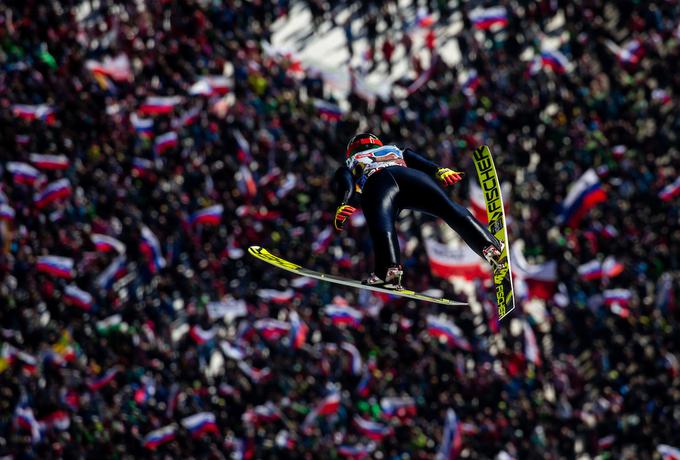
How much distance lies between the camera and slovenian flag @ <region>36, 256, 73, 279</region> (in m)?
33.2

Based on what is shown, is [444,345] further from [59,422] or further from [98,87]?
[98,87]

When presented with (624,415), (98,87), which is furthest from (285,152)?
(624,415)

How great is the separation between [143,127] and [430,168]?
2316 centimetres

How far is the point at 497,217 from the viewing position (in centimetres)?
1288

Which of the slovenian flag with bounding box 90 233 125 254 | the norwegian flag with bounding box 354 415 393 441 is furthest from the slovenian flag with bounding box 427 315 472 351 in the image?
the slovenian flag with bounding box 90 233 125 254

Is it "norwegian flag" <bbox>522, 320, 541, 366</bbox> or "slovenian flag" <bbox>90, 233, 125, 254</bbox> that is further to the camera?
"slovenian flag" <bbox>90, 233, 125, 254</bbox>

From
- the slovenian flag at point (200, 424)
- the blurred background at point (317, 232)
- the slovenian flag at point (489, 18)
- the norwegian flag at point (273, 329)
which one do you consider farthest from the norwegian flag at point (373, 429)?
the slovenian flag at point (489, 18)

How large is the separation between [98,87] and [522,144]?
11.1 m

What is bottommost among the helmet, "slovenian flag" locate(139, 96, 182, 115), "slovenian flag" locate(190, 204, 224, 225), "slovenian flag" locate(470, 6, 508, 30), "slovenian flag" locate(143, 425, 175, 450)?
"slovenian flag" locate(143, 425, 175, 450)

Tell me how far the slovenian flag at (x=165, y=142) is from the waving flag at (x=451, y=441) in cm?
973

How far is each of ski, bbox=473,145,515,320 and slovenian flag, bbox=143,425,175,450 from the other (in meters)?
19.1

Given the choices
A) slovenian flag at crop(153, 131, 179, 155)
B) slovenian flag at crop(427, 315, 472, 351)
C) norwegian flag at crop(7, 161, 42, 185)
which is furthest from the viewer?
norwegian flag at crop(7, 161, 42, 185)

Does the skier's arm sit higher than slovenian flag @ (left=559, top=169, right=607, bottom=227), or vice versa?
the skier's arm

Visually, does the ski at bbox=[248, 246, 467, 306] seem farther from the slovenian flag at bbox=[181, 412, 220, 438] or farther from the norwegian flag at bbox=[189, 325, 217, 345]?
the norwegian flag at bbox=[189, 325, 217, 345]
